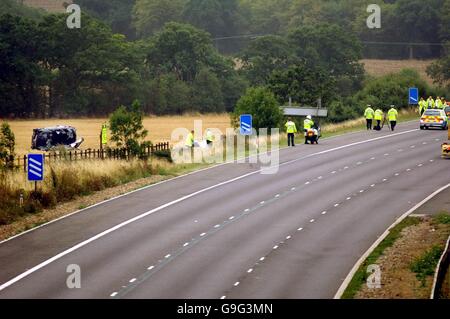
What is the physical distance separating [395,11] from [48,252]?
123 m

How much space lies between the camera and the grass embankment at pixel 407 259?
27.1 metres

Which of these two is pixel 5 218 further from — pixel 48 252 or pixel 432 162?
pixel 432 162

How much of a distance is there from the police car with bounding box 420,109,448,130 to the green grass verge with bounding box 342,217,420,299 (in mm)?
29798

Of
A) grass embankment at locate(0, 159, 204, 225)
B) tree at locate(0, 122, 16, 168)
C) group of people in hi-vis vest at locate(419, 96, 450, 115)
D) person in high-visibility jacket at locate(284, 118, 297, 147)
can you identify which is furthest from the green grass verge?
group of people in hi-vis vest at locate(419, 96, 450, 115)

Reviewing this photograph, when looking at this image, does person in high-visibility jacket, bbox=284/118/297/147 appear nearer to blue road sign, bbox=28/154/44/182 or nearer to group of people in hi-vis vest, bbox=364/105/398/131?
group of people in hi-vis vest, bbox=364/105/398/131

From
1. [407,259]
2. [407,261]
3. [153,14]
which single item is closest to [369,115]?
[407,259]

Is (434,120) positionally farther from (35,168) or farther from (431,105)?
(35,168)

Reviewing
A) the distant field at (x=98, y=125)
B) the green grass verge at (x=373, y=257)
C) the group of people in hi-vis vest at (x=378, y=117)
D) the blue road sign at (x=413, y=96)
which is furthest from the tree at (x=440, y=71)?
the green grass verge at (x=373, y=257)

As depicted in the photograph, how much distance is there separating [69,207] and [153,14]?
406 feet

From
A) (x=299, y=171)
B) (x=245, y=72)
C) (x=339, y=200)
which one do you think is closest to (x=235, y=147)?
(x=299, y=171)

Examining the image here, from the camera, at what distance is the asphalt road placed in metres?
28.1

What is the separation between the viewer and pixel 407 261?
101 ft

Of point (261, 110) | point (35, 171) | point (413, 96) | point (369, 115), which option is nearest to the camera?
point (35, 171)

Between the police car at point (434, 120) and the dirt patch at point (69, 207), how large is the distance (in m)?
24.0
